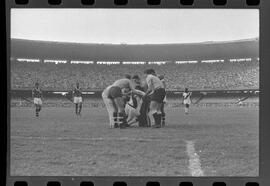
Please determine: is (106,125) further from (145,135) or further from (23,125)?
(23,125)

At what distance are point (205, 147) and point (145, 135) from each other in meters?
1.09

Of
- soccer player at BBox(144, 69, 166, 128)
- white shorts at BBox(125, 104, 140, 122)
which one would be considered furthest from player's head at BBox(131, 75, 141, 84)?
white shorts at BBox(125, 104, 140, 122)

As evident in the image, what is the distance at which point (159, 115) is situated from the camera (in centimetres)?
736

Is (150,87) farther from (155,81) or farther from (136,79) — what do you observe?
(136,79)

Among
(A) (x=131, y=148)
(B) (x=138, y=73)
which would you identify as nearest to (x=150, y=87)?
(B) (x=138, y=73)

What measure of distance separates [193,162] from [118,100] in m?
1.87

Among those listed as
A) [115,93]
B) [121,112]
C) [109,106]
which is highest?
[115,93]

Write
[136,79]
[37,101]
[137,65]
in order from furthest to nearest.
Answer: [37,101] < [136,79] < [137,65]

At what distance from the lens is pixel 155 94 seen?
7.17 m

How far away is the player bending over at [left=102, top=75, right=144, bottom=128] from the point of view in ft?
24.4

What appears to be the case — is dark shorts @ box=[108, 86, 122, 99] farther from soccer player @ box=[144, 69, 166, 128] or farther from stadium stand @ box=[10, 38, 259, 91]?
soccer player @ box=[144, 69, 166, 128]

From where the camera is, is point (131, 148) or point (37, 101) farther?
point (37, 101)

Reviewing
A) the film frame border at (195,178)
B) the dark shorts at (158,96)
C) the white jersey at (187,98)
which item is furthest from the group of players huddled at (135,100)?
the film frame border at (195,178)

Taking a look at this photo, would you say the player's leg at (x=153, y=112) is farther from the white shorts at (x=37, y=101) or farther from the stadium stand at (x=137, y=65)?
the white shorts at (x=37, y=101)
